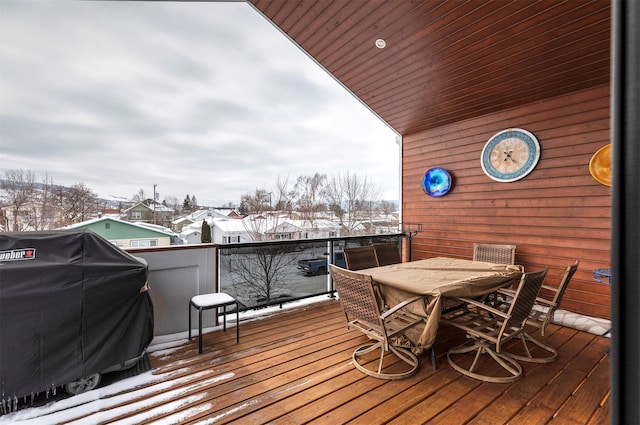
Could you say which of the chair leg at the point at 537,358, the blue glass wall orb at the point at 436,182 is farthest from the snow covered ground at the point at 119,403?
the blue glass wall orb at the point at 436,182

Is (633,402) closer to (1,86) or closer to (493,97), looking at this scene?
(493,97)

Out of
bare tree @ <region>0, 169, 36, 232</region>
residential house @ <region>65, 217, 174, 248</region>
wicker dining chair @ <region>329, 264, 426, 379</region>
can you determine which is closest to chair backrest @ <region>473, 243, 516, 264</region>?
wicker dining chair @ <region>329, 264, 426, 379</region>

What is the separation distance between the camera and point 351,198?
1104 centimetres

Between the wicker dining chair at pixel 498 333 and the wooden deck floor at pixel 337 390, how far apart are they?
0.29 ft

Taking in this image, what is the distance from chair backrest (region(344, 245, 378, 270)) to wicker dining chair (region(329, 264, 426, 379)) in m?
1.08

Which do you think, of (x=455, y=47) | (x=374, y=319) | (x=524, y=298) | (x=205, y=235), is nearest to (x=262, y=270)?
(x=205, y=235)

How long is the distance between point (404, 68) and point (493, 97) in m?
1.40

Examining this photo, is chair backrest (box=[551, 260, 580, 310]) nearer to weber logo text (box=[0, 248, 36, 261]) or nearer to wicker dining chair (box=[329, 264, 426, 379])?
wicker dining chair (box=[329, 264, 426, 379])

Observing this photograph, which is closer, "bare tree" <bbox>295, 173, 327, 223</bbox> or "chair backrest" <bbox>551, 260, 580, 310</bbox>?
"chair backrest" <bbox>551, 260, 580, 310</bbox>

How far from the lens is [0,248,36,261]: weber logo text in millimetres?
2102

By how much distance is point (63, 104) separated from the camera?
5383mm

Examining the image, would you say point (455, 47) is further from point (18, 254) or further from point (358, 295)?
point (18, 254)

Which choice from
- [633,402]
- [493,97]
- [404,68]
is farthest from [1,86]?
[493,97]

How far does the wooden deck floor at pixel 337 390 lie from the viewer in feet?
7.03
